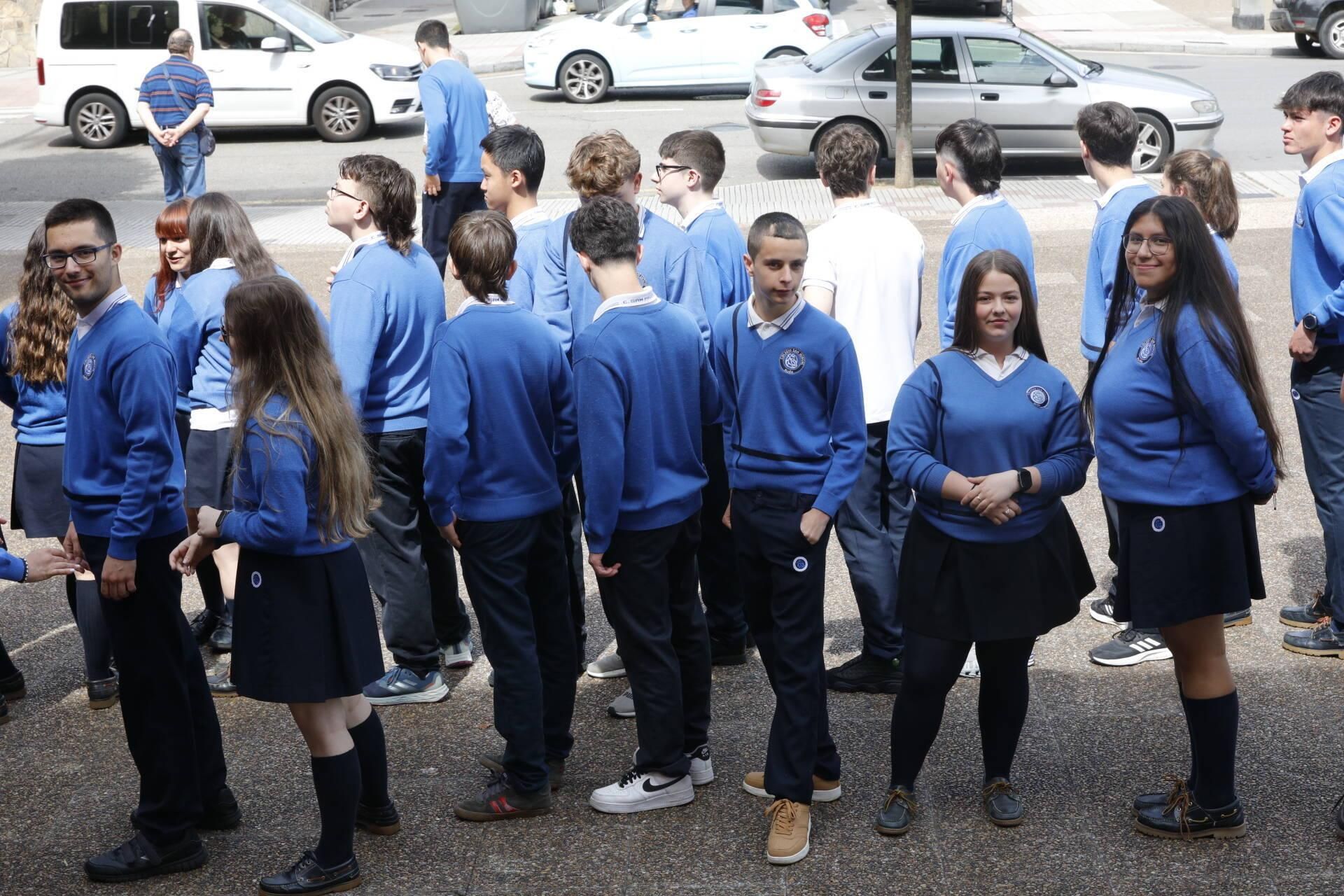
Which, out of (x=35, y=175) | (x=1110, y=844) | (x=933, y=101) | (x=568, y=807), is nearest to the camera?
(x=1110, y=844)

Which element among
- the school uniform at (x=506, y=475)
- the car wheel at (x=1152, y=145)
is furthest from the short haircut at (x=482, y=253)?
the car wheel at (x=1152, y=145)

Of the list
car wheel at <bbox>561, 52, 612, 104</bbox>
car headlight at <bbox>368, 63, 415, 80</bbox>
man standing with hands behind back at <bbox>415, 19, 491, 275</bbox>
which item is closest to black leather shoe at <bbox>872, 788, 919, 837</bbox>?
man standing with hands behind back at <bbox>415, 19, 491, 275</bbox>

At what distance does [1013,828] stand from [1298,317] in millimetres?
2374

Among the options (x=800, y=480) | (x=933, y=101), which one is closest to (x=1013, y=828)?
(x=800, y=480)

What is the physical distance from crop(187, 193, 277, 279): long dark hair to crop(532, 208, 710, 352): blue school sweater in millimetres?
1068

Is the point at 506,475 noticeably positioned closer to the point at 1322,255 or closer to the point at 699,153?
the point at 699,153

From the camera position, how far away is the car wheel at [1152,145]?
49.5 ft

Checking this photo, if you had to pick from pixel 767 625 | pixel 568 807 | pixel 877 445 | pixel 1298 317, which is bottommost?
pixel 568 807

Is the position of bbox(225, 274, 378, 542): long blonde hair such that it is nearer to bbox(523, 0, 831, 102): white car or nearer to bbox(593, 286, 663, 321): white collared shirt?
bbox(593, 286, 663, 321): white collared shirt

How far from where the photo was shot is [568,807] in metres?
4.75

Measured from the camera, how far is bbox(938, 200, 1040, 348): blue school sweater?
5465mm

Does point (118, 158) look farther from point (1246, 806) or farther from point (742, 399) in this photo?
point (1246, 806)

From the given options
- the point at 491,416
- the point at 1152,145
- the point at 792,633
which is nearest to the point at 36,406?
the point at 491,416

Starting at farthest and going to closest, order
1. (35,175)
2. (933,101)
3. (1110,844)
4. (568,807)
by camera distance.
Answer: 1. (35,175)
2. (933,101)
3. (568,807)
4. (1110,844)
